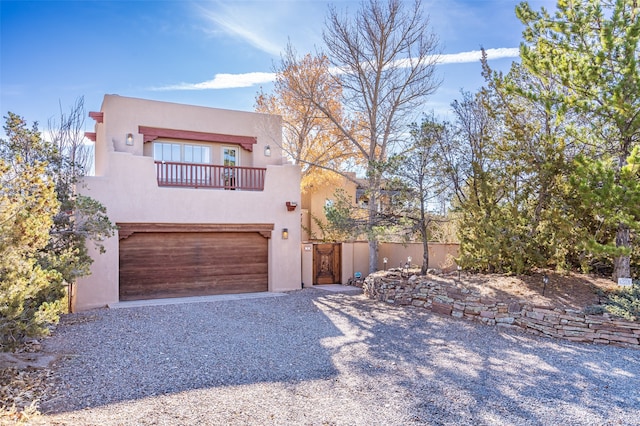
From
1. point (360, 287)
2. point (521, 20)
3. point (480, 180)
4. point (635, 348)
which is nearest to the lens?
point (635, 348)

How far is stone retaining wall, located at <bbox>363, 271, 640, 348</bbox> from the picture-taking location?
8.71 m

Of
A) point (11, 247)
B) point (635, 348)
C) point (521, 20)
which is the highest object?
point (521, 20)

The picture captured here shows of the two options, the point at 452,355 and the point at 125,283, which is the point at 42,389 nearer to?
the point at 452,355

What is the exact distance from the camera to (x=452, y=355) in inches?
303

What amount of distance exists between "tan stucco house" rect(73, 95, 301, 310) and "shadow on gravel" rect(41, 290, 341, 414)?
5.93 feet

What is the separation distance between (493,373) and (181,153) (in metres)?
12.0

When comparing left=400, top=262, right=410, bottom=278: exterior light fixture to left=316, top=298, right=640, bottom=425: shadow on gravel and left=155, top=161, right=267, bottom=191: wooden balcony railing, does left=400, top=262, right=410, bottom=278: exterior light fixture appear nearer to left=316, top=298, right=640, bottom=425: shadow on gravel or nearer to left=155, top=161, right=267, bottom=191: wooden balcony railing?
left=316, top=298, right=640, bottom=425: shadow on gravel

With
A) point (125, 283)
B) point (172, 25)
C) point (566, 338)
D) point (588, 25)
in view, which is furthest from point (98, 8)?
point (566, 338)

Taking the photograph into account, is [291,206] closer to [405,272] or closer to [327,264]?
[327,264]

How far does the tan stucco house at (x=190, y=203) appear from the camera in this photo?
12.4 meters

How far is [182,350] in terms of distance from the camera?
25.4 ft

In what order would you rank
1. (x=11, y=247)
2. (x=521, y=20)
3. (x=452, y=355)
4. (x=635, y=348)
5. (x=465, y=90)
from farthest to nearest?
(x=465, y=90) → (x=521, y=20) → (x=635, y=348) → (x=452, y=355) → (x=11, y=247)

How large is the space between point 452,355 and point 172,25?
33.7 feet

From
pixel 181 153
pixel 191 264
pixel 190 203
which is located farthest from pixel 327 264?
pixel 181 153
